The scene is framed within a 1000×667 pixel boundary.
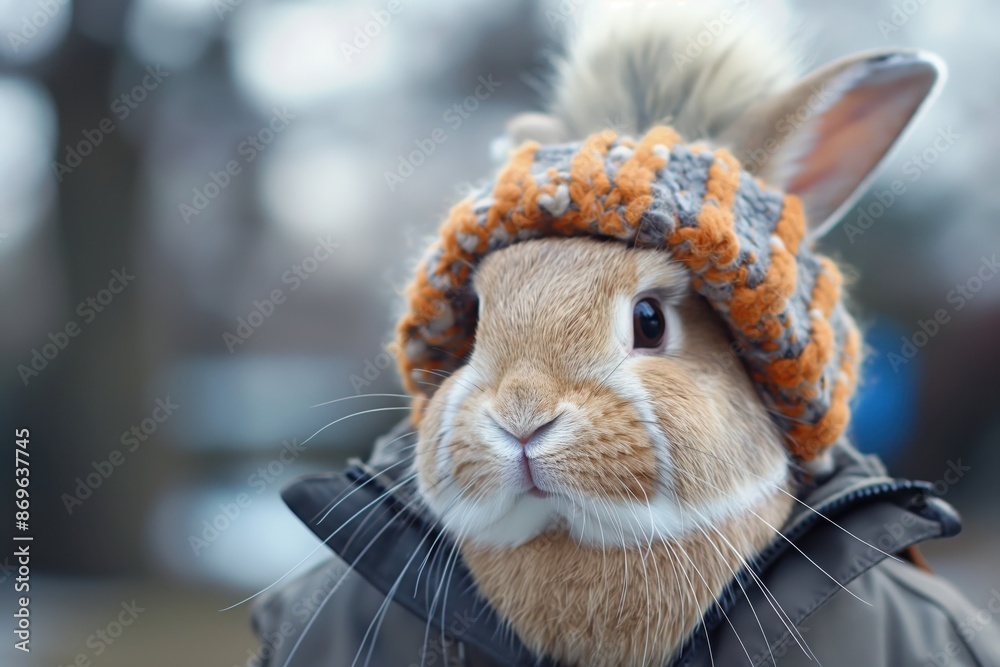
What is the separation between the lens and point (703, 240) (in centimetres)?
85

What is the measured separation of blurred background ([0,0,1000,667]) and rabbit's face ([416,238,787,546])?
1825 millimetres

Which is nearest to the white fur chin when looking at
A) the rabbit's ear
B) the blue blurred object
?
the rabbit's ear

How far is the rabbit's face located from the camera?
2.62 feet

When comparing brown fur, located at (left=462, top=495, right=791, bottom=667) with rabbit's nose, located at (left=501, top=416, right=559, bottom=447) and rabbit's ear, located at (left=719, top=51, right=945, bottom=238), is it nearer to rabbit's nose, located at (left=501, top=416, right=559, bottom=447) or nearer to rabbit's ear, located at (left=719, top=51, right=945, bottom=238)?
rabbit's nose, located at (left=501, top=416, right=559, bottom=447)

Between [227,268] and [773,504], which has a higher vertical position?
[773,504]

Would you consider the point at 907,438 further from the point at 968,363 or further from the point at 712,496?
the point at 712,496

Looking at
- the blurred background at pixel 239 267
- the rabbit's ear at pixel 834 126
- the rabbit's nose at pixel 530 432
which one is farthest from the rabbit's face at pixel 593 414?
the blurred background at pixel 239 267

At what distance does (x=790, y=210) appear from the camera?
970mm

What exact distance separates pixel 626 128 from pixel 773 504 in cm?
60

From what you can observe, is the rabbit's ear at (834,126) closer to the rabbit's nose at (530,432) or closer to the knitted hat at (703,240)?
the knitted hat at (703,240)

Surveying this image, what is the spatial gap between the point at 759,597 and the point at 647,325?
37 cm

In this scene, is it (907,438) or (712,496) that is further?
(907,438)

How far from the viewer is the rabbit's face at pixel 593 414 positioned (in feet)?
2.62

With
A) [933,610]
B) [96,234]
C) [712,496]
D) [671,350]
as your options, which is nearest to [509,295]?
[671,350]
